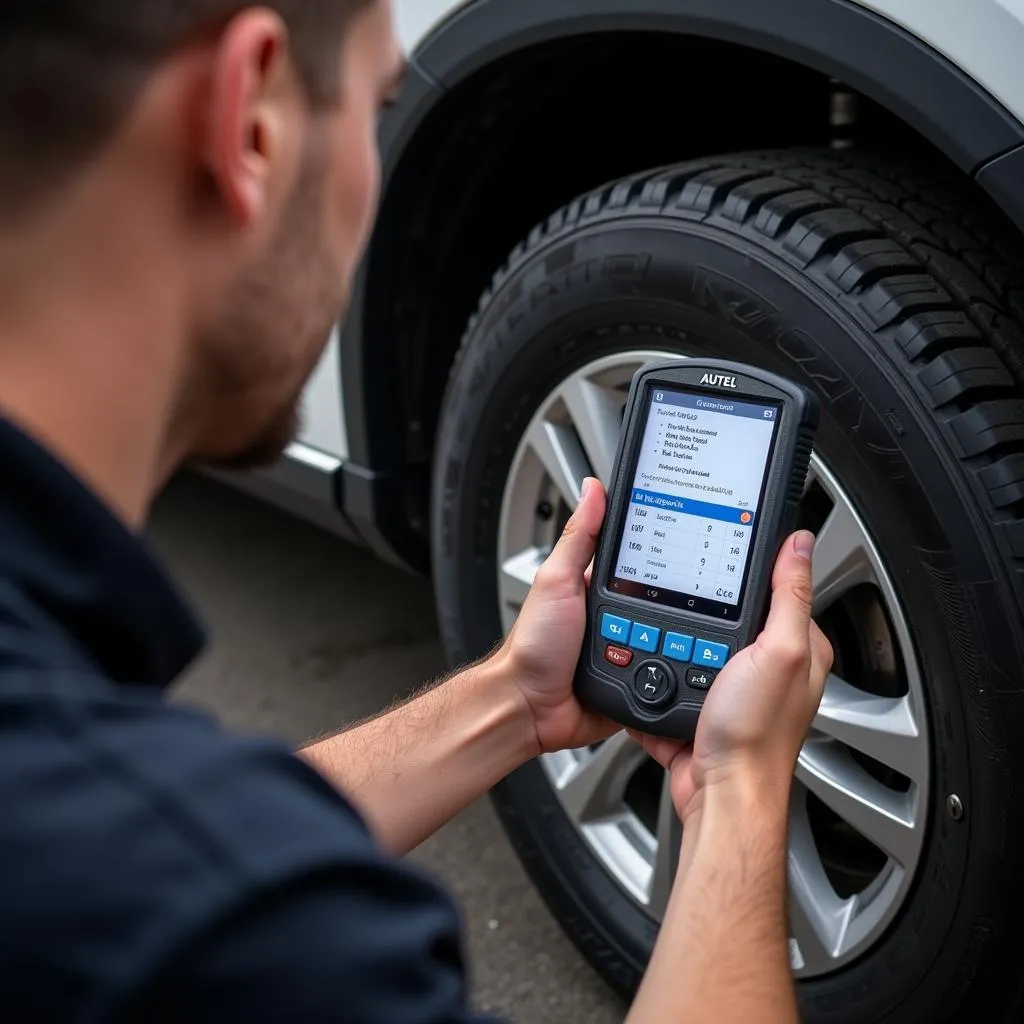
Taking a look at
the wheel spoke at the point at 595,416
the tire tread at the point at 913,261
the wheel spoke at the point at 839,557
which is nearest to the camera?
the tire tread at the point at 913,261

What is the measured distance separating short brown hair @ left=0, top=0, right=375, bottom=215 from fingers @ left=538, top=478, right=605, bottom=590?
681 millimetres

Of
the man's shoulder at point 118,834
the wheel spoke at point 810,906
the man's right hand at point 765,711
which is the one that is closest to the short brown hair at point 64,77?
the man's shoulder at point 118,834

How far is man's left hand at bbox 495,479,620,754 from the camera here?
1246 mm

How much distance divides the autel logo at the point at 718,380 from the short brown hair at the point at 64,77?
26.6 inches

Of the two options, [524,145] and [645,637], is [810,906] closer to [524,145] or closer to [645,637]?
[645,637]

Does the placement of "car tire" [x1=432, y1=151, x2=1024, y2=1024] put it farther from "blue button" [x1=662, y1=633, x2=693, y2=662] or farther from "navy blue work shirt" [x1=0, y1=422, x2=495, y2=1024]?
"navy blue work shirt" [x1=0, y1=422, x2=495, y2=1024]

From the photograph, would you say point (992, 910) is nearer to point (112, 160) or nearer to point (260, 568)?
point (112, 160)

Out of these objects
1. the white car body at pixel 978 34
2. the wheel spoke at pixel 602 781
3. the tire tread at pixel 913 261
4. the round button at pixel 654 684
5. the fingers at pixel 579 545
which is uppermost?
the white car body at pixel 978 34

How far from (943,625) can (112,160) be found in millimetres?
823

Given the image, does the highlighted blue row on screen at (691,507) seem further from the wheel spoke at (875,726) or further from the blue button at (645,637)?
the wheel spoke at (875,726)

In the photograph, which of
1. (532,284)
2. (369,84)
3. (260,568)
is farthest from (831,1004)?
(260,568)

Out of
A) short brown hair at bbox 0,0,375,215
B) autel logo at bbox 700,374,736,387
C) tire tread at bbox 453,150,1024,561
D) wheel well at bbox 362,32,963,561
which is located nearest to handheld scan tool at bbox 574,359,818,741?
autel logo at bbox 700,374,736,387

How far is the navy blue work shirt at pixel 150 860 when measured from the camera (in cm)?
52

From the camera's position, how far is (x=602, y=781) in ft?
5.22
